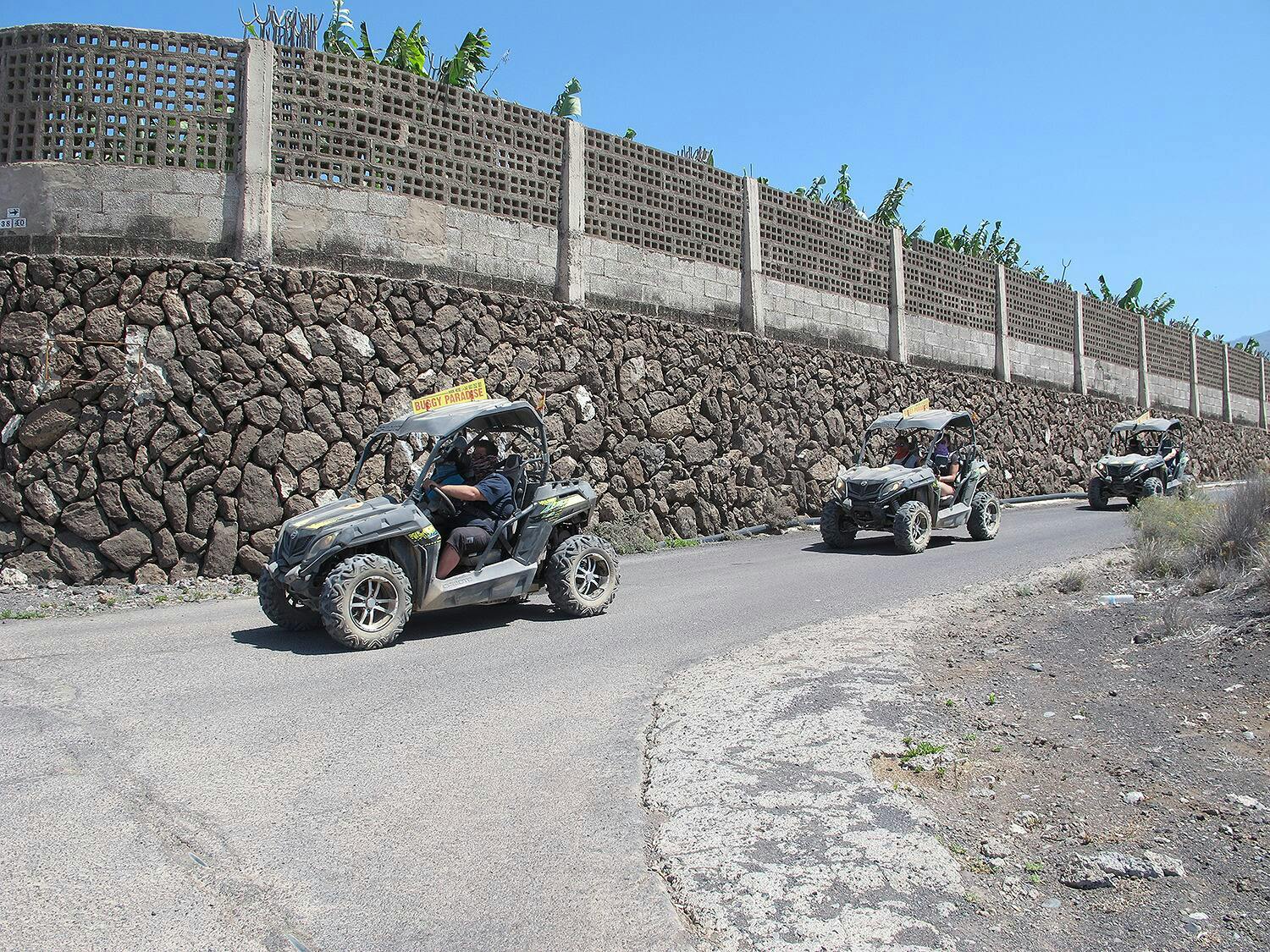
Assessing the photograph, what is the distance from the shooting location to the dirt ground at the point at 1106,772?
134 inches

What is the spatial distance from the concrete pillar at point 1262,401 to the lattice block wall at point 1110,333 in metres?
13.9

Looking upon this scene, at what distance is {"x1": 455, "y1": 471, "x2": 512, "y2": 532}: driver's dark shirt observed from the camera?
8.52m

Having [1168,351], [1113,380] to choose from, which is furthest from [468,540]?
[1168,351]

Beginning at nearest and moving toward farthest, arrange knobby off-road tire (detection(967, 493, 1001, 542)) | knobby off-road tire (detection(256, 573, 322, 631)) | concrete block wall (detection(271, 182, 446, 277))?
knobby off-road tire (detection(256, 573, 322, 631)) < concrete block wall (detection(271, 182, 446, 277)) < knobby off-road tire (detection(967, 493, 1001, 542))

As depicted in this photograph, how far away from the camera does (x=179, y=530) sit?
10.8 metres

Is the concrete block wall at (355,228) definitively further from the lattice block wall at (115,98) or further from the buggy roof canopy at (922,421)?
the buggy roof canopy at (922,421)

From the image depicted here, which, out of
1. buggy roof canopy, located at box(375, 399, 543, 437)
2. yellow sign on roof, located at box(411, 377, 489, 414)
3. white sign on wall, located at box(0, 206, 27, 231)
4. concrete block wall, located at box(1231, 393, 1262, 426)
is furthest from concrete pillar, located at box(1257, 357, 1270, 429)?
white sign on wall, located at box(0, 206, 27, 231)

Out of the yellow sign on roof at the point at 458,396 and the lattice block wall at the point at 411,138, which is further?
the lattice block wall at the point at 411,138

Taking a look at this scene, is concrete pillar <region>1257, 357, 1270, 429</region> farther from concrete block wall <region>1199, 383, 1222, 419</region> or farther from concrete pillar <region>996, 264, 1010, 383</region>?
concrete pillar <region>996, 264, 1010, 383</region>

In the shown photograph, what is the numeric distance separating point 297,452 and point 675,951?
9.42m

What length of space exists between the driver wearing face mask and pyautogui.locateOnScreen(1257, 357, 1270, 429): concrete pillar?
1696 inches

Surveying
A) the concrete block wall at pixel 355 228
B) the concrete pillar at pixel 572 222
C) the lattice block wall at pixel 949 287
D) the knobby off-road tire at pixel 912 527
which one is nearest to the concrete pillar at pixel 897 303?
the lattice block wall at pixel 949 287

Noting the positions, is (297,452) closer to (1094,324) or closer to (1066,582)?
(1066,582)

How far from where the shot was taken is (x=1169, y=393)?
3447cm
